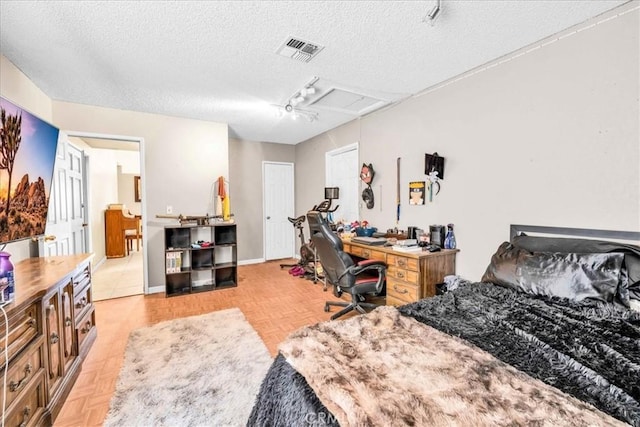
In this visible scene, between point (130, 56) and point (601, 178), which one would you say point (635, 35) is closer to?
point (601, 178)

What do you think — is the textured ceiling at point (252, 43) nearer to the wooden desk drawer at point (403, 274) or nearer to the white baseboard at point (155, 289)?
the wooden desk drawer at point (403, 274)

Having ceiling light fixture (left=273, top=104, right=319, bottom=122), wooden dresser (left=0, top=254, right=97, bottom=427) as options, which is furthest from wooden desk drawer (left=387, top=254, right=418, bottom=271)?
wooden dresser (left=0, top=254, right=97, bottom=427)

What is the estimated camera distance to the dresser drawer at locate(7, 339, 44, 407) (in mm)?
1314

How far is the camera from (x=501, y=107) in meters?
2.50

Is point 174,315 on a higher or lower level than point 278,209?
lower

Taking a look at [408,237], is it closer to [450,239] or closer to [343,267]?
[450,239]

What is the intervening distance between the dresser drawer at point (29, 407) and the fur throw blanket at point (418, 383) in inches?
51.5

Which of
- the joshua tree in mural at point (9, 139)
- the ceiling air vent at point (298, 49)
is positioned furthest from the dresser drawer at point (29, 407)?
the ceiling air vent at point (298, 49)

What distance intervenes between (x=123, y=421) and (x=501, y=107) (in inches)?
142

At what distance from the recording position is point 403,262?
2.80 meters

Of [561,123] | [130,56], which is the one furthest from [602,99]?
[130,56]

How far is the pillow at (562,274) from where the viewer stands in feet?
5.34

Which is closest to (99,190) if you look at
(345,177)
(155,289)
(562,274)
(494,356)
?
(155,289)

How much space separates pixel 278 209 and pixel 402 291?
3.72 m
